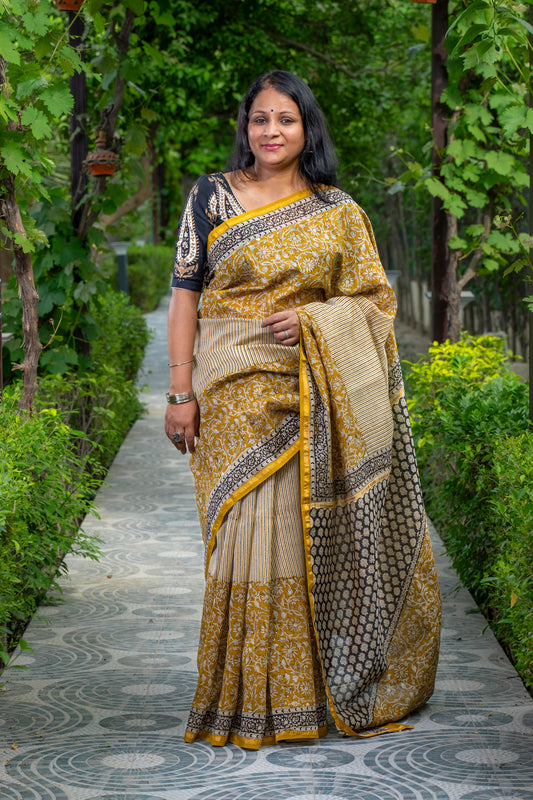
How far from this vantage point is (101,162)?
559 cm

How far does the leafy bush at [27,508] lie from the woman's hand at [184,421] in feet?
1.63

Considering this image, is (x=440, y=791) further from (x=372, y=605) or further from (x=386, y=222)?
(x=386, y=222)

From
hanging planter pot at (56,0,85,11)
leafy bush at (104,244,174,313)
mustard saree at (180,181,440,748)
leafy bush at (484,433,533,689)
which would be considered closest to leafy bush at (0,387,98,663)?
mustard saree at (180,181,440,748)

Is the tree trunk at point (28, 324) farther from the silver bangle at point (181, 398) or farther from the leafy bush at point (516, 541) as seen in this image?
the leafy bush at point (516, 541)

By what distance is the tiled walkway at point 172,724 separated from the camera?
105 inches

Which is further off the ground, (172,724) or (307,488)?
(307,488)

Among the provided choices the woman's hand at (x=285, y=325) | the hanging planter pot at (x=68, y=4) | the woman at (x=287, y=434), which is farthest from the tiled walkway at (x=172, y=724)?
the hanging planter pot at (x=68, y=4)

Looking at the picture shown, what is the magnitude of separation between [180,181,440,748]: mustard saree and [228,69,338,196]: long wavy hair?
0.08 m

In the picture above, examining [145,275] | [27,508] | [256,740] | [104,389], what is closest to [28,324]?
[27,508]

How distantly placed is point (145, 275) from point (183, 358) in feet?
52.1

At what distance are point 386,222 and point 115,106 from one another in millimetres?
12275

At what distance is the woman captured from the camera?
289 centimetres

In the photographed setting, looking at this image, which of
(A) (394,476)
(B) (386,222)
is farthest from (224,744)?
(B) (386,222)

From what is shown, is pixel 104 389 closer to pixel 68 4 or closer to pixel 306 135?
pixel 68 4
